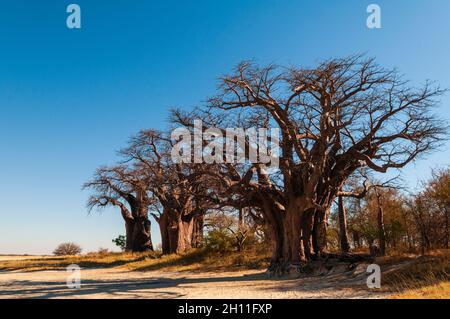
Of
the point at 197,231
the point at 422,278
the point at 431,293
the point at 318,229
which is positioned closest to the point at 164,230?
the point at 197,231

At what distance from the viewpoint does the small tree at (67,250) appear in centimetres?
4647

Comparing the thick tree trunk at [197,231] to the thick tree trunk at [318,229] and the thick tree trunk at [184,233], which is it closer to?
the thick tree trunk at [184,233]

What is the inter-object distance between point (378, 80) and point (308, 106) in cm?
236

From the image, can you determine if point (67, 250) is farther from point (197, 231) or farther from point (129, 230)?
point (197, 231)

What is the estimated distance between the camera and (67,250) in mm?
46594

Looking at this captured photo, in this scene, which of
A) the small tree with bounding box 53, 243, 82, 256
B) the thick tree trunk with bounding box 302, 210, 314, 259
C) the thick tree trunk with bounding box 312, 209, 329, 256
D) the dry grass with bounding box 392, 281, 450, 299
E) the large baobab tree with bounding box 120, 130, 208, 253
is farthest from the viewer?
the small tree with bounding box 53, 243, 82, 256

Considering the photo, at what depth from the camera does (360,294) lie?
8289mm

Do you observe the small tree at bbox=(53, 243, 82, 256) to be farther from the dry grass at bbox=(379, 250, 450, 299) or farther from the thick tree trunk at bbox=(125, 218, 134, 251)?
the dry grass at bbox=(379, 250, 450, 299)

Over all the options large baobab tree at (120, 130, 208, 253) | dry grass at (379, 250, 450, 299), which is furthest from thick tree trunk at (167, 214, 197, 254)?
dry grass at (379, 250, 450, 299)

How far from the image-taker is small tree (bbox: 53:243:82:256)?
1829 inches

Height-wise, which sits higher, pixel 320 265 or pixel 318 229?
pixel 318 229
